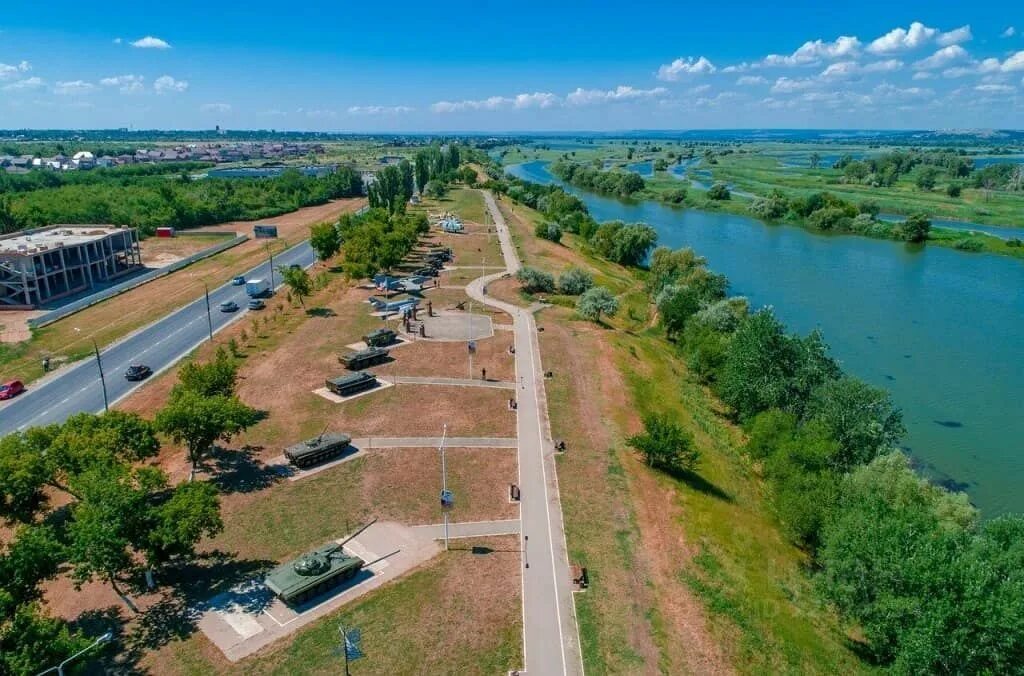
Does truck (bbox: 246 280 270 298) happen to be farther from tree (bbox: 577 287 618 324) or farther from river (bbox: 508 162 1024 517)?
river (bbox: 508 162 1024 517)

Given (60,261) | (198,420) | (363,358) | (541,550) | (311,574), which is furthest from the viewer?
(60,261)

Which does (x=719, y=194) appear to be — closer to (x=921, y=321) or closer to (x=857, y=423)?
(x=921, y=321)

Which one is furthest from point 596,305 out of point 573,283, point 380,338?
point 380,338

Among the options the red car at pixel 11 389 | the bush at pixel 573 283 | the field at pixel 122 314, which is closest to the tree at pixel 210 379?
the red car at pixel 11 389

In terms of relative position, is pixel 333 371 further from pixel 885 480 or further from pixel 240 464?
pixel 885 480

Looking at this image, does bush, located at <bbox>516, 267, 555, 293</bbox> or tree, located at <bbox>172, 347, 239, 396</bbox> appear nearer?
tree, located at <bbox>172, 347, 239, 396</bbox>

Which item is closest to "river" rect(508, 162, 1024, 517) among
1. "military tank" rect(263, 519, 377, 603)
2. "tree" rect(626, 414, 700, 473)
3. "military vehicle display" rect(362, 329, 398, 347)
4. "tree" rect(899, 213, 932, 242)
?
"tree" rect(899, 213, 932, 242)
